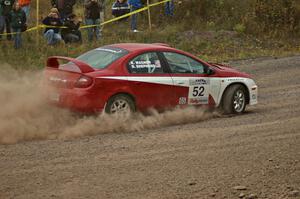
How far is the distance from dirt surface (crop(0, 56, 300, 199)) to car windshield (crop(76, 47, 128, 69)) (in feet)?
4.59

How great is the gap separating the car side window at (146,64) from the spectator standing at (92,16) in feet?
31.3

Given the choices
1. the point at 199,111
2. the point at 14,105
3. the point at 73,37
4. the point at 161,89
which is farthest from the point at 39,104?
the point at 73,37

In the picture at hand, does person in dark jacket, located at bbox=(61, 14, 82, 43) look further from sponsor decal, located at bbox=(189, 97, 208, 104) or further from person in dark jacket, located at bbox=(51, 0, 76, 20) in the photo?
sponsor decal, located at bbox=(189, 97, 208, 104)

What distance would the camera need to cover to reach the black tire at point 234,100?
14531 millimetres

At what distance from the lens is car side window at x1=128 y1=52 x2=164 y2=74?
13289 mm

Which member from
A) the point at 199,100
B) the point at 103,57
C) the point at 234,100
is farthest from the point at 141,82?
the point at 234,100

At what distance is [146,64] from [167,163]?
3671mm

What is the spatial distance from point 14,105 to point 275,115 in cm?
506

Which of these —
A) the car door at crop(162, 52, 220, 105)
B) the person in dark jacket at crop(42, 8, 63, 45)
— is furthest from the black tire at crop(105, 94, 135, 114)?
the person in dark jacket at crop(42, 8, 63, 45)

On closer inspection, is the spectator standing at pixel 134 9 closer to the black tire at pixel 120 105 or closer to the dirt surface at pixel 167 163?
the dirt surface at pixel 167 163

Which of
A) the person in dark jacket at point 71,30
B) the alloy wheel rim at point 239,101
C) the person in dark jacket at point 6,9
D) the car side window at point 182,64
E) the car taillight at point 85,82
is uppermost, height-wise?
the person in dark jacket at point 6,9

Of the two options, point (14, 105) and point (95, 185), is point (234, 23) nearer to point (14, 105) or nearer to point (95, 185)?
point (14, 105)

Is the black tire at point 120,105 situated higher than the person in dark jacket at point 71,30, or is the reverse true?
the person in dark jacket at point 71,30

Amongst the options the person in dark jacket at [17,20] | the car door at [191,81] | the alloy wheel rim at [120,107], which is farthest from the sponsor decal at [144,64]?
the person in dark jacket at [17,20]
